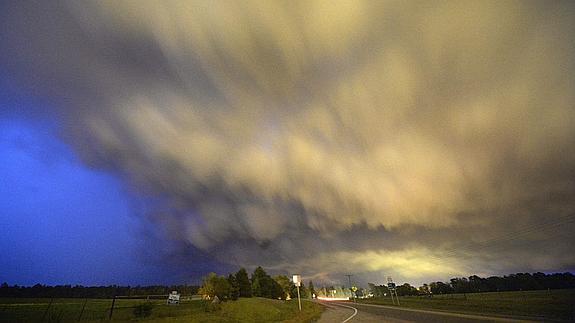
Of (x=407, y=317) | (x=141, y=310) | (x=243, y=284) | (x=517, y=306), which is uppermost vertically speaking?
(x=243, y=284)

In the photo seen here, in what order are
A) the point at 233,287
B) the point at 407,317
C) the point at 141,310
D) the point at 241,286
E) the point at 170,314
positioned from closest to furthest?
the point at 141,310 < the point at 170,314 < the point at 407,317 < the point at 233,287 < the point at 241,286

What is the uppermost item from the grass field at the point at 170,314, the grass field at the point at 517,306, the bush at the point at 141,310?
the bush at the point at 141,310

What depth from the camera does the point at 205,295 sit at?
73438 millimetres

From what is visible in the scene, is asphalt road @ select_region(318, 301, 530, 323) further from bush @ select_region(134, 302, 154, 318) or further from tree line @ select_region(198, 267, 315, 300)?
tree line @ select_region(198, 267, 315, 300)

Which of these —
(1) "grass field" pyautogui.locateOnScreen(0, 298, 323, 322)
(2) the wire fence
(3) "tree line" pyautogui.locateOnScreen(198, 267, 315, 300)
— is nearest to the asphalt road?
(1) "grass field" pyautogui.locateOnScreen(0, 298, 323, 322)

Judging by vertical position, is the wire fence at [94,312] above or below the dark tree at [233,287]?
below

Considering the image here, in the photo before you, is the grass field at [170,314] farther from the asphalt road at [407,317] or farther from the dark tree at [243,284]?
the dark tree at [243,284]

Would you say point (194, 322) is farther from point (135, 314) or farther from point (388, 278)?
point (388, 278)

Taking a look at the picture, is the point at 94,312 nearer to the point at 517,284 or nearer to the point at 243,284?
the point at 243,284

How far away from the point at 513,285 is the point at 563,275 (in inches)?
1045

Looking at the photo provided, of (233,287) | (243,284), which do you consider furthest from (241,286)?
(233,287)

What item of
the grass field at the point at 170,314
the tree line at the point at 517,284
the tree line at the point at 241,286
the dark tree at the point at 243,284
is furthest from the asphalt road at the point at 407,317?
the tree line at the point at 517,284

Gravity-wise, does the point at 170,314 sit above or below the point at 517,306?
above

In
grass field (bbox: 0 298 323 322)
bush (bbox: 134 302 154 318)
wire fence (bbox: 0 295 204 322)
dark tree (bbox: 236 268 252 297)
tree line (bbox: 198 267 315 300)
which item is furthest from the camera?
dark tree (bbox: 236 268 252 297)
